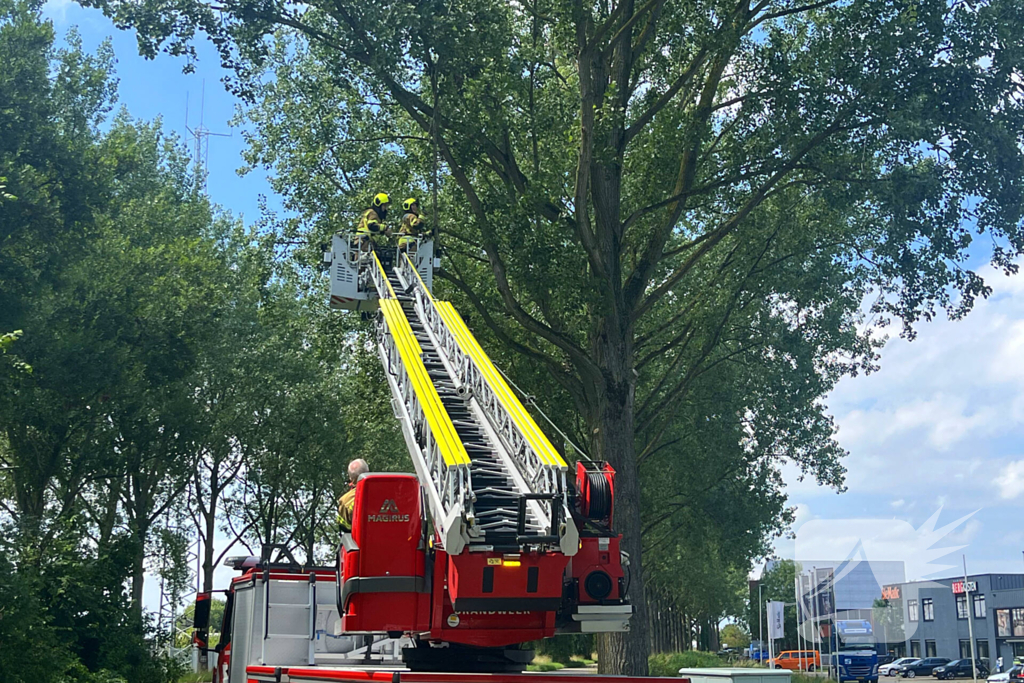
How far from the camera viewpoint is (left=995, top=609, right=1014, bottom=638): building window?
2303 inches

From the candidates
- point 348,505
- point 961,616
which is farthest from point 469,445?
point 961,616

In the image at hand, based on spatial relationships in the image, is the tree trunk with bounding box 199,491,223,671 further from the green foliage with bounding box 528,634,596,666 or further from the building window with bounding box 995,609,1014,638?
the building window with bounding box 995,609,1014,638

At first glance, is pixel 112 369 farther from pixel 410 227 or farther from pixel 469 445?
pixel 469 445

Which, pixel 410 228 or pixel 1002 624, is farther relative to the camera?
pixel 1002 624

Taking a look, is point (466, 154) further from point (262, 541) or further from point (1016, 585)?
point (1016, 585)

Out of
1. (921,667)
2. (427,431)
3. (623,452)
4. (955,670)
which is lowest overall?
(921,667)

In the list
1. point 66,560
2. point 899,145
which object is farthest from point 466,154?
point 66,560

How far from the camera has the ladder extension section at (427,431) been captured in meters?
8.45

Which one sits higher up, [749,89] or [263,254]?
[749,89]

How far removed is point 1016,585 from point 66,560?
183 ft

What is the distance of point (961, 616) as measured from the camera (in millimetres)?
63031

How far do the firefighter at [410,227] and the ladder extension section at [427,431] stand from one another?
6.24 feet

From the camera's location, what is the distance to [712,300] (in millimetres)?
23703

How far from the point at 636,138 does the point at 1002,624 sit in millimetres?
50284
